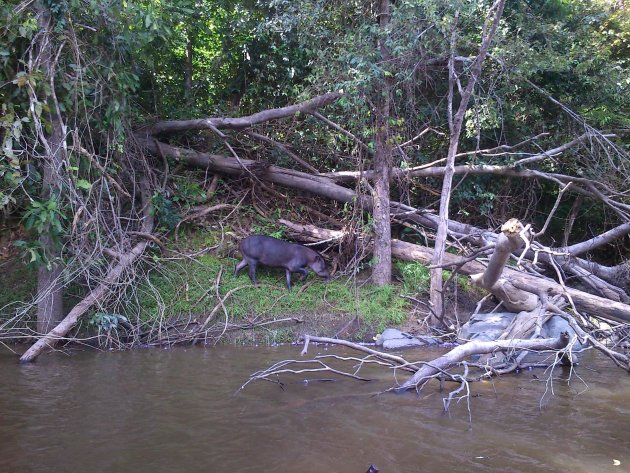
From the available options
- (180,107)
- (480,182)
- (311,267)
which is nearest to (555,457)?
(311,267)

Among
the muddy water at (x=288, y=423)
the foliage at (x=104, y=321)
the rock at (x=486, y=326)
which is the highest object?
the rock at (x=486, y=326)

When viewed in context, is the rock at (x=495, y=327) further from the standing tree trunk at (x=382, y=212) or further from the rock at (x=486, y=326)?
the standing tree trunk at (x=382, y=212)

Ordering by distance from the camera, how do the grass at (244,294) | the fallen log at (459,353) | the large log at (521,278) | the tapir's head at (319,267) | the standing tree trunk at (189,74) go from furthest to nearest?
the standing tree trunk at (189,74)
the tapir's head at (319,267)
the grass at (244,294)
the large log at (521,278)
the fallen log at (459,353)

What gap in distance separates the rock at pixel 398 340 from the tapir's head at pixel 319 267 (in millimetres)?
1877

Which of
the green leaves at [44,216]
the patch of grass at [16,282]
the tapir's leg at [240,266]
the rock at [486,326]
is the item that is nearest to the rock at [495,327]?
the rock at [486,326]

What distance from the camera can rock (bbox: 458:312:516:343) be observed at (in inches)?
351

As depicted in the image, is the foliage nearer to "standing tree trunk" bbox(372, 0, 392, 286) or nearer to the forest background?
the forest background

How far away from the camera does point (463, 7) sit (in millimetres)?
9453

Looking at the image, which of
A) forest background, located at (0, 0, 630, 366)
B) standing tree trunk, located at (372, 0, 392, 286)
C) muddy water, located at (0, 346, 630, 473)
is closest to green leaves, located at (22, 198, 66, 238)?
forest background, located at (0, 0, 630, 366)

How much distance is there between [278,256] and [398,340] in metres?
2.75

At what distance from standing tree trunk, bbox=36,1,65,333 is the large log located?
4.60 meters

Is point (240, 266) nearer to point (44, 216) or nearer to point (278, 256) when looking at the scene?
point (278, 256)

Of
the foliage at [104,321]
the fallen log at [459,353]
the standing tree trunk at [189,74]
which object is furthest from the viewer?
the standing tree trunk at [189,74]

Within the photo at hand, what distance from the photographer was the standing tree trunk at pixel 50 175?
8.48 metres
